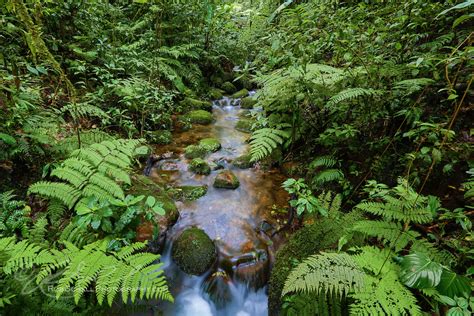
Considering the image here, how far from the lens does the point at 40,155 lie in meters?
2.84

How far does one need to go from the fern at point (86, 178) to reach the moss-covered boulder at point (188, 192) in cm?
143

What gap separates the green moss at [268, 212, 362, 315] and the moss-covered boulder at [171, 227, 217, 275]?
0.85 metres

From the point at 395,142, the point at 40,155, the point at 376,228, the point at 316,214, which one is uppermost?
→ the point at 40,155

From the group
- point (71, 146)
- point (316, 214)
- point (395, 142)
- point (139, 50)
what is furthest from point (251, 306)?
point (139, 50)

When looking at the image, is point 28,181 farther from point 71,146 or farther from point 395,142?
point 395,142

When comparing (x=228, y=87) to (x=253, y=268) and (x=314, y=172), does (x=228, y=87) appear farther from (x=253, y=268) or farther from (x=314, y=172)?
(x=253, y=268)

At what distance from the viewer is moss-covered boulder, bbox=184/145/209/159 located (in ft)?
15.6

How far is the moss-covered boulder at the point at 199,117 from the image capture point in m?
6.00

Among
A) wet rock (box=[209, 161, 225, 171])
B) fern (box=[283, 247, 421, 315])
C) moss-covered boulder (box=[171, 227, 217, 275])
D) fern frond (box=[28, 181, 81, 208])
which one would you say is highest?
fern frond (box=[28, 181, 81, 208])

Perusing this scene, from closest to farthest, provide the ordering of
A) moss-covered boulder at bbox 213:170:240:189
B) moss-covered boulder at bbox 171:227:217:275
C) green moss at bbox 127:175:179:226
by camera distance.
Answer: moss-covered boulder at bbox 171:227:217:275
green moss at bbox 127:175:179:226
moss-covered boulder at bbox 213:170:240:189

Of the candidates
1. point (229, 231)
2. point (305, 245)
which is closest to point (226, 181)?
point (229, 231)

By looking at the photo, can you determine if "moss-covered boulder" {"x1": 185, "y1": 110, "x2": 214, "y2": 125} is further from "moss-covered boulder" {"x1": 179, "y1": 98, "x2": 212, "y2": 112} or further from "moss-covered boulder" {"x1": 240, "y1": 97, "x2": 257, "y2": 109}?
"moss-covered boulder" {"x1": 240, "y1": 97, "x2": 257, "y2": 109}

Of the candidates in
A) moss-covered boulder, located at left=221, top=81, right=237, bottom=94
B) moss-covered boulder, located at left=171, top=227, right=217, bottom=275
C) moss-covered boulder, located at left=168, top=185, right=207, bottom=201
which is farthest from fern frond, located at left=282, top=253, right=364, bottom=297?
moss-covered boulder, located at left=221, top=81, right=237, bottom=94

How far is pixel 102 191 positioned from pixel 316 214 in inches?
86.0
